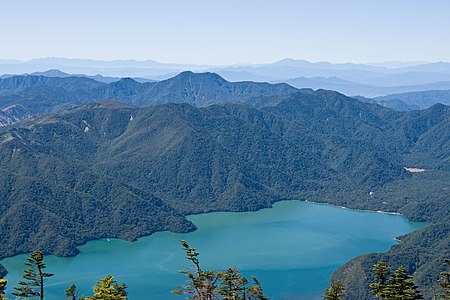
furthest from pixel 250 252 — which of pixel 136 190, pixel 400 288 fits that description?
pixel 400 288

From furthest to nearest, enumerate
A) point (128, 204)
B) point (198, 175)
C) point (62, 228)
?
1. point (198, 175)
2. point (128, 204)
3. point (62, 228)

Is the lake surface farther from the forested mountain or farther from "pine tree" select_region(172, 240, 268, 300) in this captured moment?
"pine tree" select_region(172, 240, 268, 300)

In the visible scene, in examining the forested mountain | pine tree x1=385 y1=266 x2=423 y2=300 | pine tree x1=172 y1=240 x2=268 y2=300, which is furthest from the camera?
the forested mountain

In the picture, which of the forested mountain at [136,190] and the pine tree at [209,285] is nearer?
the pine tree at [209,285]

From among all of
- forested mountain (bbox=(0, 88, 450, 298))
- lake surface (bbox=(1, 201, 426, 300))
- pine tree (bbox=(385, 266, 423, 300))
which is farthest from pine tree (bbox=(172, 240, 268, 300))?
forested mountain (bbox=(0, 88, 450, 298))

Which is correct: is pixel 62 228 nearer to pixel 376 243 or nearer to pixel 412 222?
pixel 376 243

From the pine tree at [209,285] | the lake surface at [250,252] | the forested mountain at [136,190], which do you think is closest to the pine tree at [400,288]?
the pine tree at [209,285]

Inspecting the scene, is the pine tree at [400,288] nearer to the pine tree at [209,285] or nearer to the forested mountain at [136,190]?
the pine tree at [209,285]

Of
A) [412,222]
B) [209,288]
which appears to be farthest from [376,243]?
[209,288]

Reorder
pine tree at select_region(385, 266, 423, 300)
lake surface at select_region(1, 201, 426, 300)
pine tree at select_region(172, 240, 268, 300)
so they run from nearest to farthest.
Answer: pine tree at select_region(172, 240, 268, 300) < pine tree at select_region(385, 266, 423, 300) < lake surface at select_region(1, 201, 426, 300)
